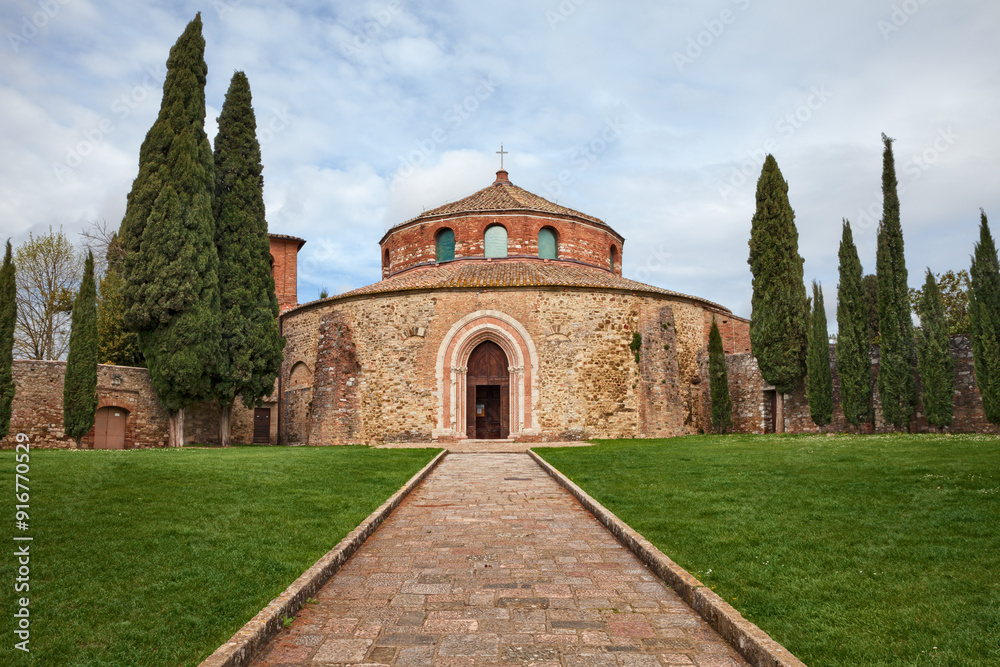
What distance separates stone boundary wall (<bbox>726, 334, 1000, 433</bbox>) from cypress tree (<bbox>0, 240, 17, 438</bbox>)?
23.1 meters

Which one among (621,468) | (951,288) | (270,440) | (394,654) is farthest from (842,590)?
(951,288)

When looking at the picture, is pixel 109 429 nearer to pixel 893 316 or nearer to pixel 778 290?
pixel 778 290

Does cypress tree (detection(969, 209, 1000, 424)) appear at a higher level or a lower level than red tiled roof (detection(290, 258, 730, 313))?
lower

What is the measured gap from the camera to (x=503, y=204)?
27.2 metres

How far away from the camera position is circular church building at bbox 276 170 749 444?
72.4 ft

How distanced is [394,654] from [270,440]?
980 inches

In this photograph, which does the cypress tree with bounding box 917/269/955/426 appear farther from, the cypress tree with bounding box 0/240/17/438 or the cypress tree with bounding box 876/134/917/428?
the cypress tree with bounding box 0/240/17/438

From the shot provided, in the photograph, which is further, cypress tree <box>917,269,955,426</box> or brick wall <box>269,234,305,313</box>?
brick wall <box>269,234,305,313</box>

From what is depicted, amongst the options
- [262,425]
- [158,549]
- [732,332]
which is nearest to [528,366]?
[732,332]

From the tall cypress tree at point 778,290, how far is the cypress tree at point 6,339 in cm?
2216

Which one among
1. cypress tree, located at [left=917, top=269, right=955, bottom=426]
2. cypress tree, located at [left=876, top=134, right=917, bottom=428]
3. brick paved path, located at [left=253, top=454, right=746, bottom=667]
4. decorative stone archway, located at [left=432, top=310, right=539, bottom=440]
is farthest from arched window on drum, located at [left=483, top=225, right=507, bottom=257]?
brick paved path, located at [left=253, top=454, right=746, bottom=667]

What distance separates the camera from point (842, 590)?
4.78 m

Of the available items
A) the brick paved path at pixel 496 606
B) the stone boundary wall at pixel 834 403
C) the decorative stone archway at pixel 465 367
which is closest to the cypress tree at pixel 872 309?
the stone boundary wall at pixel 834 403

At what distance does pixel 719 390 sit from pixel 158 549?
2134 centimetres
